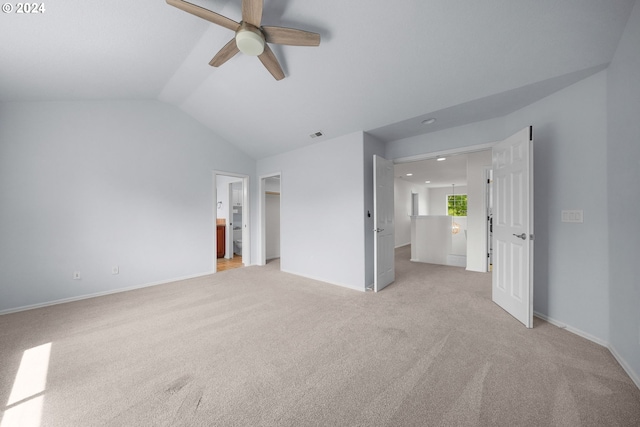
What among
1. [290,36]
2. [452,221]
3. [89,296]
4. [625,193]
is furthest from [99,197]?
[452,221]

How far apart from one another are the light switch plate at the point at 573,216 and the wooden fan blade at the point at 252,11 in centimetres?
334

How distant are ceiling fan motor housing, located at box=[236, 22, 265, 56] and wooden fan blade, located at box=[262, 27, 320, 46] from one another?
72 mm

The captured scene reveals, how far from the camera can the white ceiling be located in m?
1.80

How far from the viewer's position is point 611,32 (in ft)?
5.71

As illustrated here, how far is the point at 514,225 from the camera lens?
8.19 feet

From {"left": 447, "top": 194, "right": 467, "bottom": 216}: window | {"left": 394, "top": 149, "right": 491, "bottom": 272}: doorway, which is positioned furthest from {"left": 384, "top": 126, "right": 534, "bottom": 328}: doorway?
{"left": 447, "top": 194, "right": 467, "bottom": 216}: window

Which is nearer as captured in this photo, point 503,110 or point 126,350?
point 126,350

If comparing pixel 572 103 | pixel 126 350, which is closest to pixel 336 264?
pixel 126 350

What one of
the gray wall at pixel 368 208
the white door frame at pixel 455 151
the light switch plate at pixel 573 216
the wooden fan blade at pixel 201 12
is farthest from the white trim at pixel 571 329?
the wooden fan blade at pixel 201 12

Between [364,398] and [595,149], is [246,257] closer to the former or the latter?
[364,398]

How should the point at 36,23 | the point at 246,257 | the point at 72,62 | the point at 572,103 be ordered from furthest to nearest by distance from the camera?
1. the point at 246,257
2. the point at 72,62
3. the point at 572,103
4. the point at 36,23

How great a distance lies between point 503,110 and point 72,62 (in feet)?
16.3

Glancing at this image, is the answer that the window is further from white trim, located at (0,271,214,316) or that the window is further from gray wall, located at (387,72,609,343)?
white trim, located at (0,271,214,316)

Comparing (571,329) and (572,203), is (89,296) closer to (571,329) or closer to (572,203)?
(571,329)
